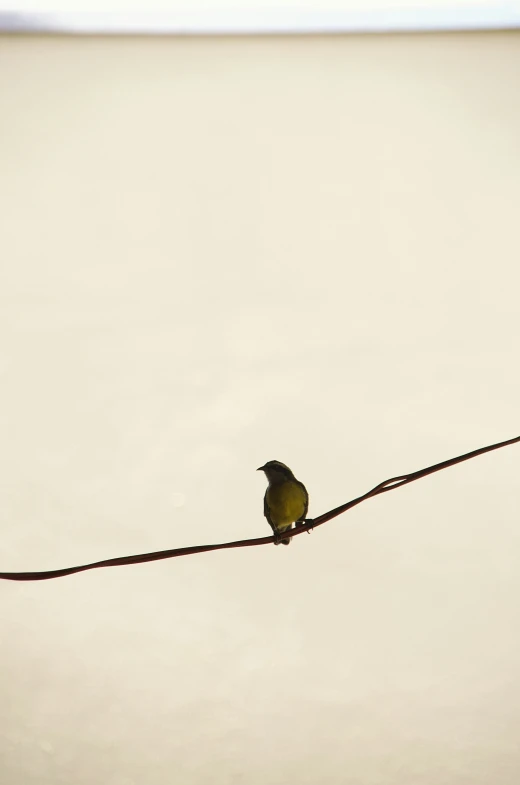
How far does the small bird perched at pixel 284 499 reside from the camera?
2920 millimetres

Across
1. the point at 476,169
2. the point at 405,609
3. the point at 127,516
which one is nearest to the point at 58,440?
the point at 127,516

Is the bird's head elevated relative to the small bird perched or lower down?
elevated

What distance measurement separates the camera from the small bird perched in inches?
115

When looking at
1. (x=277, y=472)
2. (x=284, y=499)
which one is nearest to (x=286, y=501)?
(x=284, y=499)

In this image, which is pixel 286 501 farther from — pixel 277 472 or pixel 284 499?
pixel 277 472

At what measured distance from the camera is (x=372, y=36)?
3.85 metres

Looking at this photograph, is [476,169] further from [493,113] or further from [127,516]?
[127,516]

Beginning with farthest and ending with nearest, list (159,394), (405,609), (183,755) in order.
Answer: (183,755)
(405,609)
(159,394)

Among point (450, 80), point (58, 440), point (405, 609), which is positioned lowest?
point (405, 609)

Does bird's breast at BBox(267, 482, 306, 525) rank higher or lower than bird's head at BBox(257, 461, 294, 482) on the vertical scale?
lower

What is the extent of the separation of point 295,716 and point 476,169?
3.11m

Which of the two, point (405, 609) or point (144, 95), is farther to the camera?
point (405, 609)

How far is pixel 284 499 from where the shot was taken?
9.56 feet

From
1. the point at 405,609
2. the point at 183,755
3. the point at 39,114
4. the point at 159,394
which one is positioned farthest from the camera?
the point at 183,755
